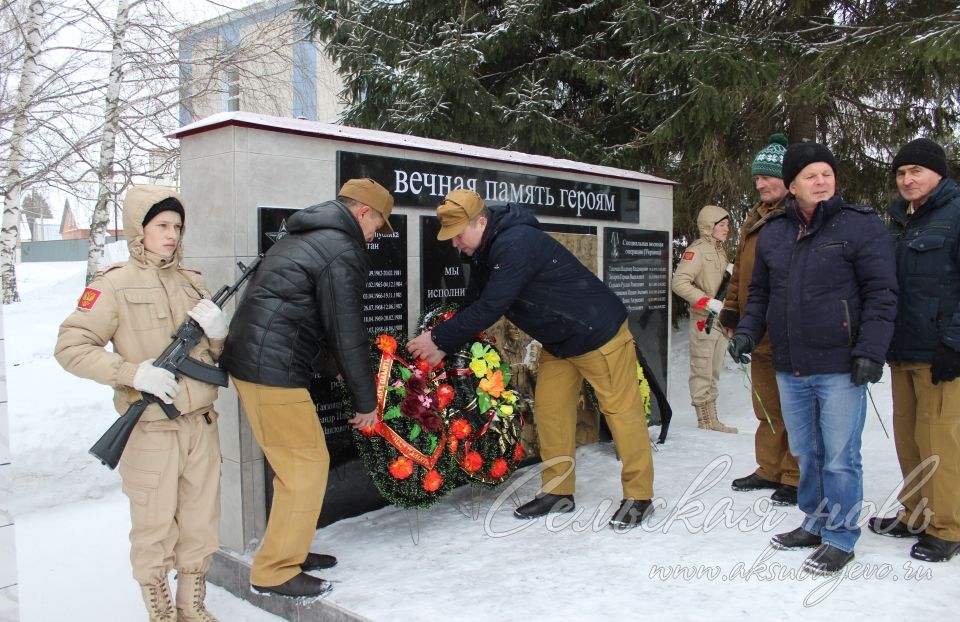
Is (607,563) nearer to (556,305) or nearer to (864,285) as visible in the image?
(556,305)

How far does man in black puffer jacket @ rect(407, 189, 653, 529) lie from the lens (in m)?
3.87

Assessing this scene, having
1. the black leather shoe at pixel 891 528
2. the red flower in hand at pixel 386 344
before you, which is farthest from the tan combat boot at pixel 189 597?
the black leather shoe at pixel 891 528

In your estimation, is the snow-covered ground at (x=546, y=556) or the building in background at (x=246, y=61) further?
the building in background at (x=246, y=61)

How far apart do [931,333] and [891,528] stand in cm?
112

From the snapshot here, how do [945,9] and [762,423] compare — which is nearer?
[762,423]

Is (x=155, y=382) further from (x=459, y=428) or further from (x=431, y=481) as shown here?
(x=459, y=428)

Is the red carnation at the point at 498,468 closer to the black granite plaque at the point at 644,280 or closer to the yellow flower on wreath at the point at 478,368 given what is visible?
the yellow flower on wreath at the point at 478,368

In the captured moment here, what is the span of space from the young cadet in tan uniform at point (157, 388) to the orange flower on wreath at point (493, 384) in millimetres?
1559

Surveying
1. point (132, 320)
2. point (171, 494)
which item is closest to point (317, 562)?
point (171, 494)

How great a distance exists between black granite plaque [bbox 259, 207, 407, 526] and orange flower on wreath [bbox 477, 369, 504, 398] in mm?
649

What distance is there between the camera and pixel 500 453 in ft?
13.6

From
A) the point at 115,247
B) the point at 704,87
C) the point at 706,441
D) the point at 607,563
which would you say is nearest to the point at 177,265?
the point at 607,563

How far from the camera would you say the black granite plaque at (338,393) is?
12.5ft

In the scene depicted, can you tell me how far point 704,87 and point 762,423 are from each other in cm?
389
